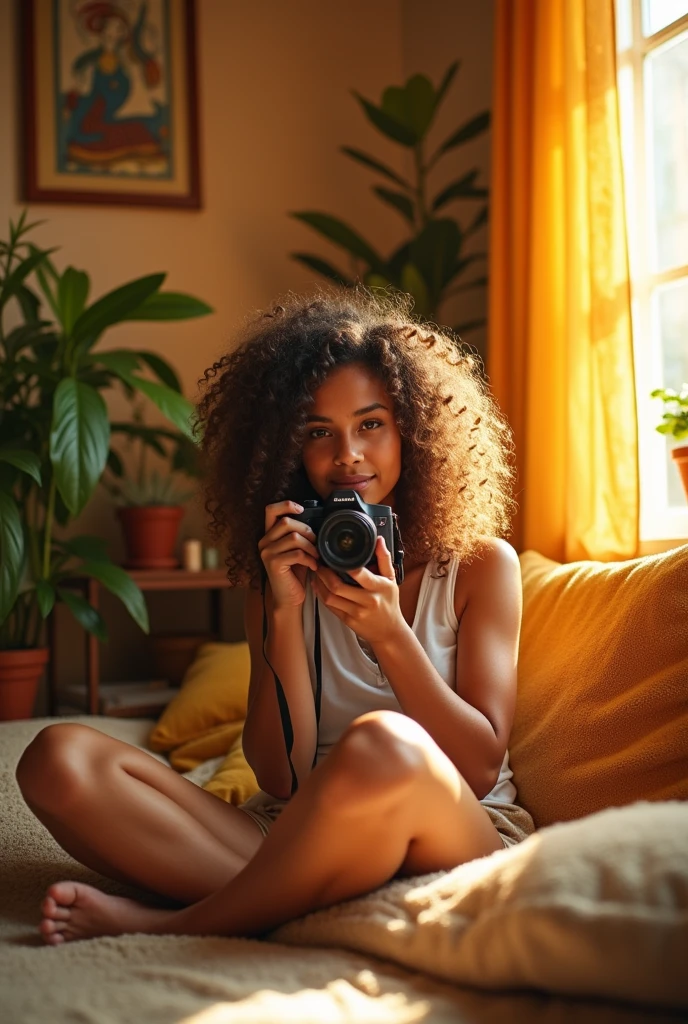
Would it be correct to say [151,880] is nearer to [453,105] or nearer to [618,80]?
[618,80]

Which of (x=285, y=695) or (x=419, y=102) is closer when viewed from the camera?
(x=285, y=695)

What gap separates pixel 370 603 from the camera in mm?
1336

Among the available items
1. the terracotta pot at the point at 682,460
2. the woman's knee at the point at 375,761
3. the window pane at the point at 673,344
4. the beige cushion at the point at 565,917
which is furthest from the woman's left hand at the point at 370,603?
the window pane at the point at 673,344

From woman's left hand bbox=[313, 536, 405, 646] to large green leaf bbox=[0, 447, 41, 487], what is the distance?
3.67 ft

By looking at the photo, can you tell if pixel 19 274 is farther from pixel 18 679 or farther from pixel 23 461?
pixel 18 679

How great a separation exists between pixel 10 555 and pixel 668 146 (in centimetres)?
160

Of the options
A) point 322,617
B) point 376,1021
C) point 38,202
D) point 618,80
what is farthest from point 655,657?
point 38,202

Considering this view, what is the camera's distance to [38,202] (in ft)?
10.3

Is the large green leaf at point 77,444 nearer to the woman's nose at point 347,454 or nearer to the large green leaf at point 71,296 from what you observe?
the large green leaf at point 71,296

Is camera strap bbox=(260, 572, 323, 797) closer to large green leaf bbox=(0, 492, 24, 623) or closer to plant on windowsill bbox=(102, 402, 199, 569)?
large green leaf bbox=(0, 492, 24, 623)

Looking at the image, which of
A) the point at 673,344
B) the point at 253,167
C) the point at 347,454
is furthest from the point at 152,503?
the point at 347,454

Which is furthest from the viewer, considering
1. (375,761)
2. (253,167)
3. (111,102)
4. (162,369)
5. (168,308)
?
(253,167)

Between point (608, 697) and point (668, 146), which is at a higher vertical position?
point (668, 146)

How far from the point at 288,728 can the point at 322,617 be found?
190 mm
